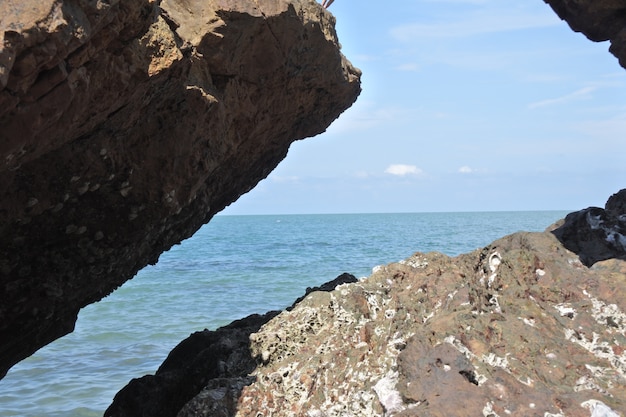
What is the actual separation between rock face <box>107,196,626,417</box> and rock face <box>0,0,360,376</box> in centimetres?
125

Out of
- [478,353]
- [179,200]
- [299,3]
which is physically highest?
[299,3]

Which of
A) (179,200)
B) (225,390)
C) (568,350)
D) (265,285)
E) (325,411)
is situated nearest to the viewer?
(568,350)

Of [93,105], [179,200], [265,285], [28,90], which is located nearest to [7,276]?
[179,200]

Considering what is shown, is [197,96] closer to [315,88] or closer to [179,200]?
[179,200]

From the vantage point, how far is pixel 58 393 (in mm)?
9141

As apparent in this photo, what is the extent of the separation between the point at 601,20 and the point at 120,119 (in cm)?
439

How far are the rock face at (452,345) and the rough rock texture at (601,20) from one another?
1.56 metres

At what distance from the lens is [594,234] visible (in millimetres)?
5484

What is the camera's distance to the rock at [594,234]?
532 centimetres

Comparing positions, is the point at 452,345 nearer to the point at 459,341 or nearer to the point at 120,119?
the point at 459,341

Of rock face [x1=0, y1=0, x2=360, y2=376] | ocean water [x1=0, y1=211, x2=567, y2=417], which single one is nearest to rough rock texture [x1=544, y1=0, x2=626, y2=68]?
rock face [x1=0, y1=0, x2=360, y2=376]

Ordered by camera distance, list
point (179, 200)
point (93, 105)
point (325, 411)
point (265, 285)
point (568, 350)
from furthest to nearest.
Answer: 1. point (265, 285)
2. point (179, 200)
3. point (325, 411)
4. point (568, 350)
5. point (93, 105)

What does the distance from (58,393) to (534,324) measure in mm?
7067

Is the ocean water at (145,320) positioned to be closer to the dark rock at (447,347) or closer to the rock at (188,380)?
the rock at (188,380)
